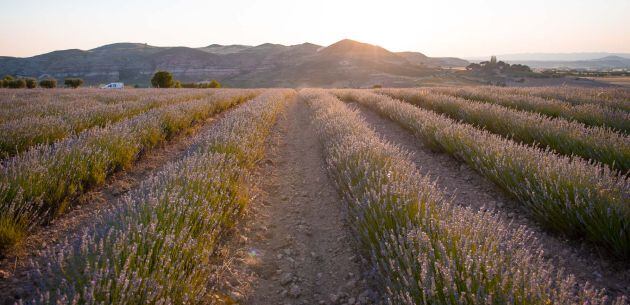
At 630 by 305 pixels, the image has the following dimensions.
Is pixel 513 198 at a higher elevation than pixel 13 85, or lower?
lower

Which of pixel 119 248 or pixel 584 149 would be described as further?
pixel 584 149

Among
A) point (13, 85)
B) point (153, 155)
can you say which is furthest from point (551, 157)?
point (13, 85)

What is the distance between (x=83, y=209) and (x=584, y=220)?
4841mm

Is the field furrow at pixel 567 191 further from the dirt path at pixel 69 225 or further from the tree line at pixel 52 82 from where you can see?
the tree line at pixel 52 82

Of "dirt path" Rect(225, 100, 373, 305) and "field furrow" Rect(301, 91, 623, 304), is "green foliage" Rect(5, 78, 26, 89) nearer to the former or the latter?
"dirt path" Rect(225, 100, 373, 305)

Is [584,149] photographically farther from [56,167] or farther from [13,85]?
[13,85]

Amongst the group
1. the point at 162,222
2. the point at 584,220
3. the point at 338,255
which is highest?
the point at 162,222

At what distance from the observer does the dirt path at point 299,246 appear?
2564mm

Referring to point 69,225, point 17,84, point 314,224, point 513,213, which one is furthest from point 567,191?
point 17,84

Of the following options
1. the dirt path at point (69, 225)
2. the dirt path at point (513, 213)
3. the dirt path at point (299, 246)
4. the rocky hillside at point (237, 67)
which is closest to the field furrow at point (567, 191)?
the dirt path at point (513, 213)

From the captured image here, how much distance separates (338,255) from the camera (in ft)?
10.2

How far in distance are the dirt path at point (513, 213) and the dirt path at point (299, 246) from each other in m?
1.06

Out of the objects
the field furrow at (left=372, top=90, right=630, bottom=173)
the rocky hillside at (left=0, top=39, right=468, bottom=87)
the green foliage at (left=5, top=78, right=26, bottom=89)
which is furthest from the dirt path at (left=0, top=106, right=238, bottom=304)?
the rocky hillside at (left=0, top=39, right=468, bottom=87)

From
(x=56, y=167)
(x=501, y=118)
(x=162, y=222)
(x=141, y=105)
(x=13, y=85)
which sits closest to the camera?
(x=162, y=222)
